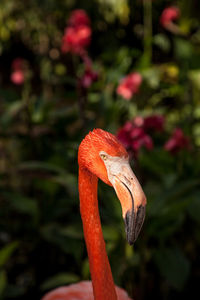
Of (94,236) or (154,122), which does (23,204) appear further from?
(94,236)

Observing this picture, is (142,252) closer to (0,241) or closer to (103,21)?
(0,241)

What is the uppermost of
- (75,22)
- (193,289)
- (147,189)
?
(75,22)

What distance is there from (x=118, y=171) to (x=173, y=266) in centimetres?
119

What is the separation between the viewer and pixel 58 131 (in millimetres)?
2863

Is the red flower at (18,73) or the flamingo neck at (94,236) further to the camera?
the red flower at (18,73)

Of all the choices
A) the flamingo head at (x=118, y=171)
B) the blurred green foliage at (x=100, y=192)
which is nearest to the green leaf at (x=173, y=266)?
the blurred green foliage at (x=100, y=192)

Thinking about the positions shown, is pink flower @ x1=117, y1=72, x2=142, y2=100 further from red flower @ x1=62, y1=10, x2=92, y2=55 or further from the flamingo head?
the flamingo head

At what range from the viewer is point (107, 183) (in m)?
0.87

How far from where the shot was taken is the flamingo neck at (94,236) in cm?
97

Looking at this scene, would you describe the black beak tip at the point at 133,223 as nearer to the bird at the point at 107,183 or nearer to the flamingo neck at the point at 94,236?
the bird at the point at 107,183

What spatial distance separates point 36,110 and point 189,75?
4.29ft

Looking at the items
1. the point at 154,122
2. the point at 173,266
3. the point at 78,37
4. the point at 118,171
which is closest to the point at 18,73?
the point at 78,37

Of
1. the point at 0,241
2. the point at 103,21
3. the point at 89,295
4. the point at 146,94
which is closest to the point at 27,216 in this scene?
the point at 0,241

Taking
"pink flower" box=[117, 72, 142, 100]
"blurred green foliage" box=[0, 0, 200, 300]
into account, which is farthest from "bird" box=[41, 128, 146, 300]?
"pink flower" box=[117, 72, 142, 100]
